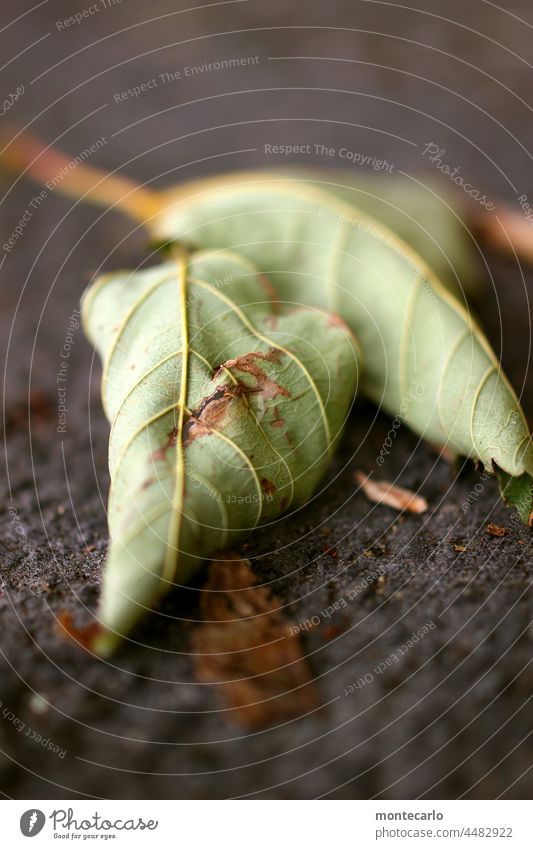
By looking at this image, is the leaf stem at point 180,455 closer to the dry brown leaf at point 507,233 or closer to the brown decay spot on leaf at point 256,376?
the brown decay spot on leaf at point 256,376

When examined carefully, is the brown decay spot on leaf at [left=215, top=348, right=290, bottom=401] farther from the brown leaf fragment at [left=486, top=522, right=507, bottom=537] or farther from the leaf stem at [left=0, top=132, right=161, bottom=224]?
the leaf stem at [left=0, top=132, right=161, bottom=224]

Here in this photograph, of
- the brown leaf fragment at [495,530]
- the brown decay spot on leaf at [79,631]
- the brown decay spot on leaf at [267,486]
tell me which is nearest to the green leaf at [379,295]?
the brown leaf fragment at [495,530]

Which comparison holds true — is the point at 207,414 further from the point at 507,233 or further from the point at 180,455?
the point at 507,233

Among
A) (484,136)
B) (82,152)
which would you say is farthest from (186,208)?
(484,136)

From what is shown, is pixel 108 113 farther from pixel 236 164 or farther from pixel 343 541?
pixel 343 541

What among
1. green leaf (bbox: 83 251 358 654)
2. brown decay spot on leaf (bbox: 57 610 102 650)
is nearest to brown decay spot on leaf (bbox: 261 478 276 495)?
green leaf (bbox: 83 251 358 654)
